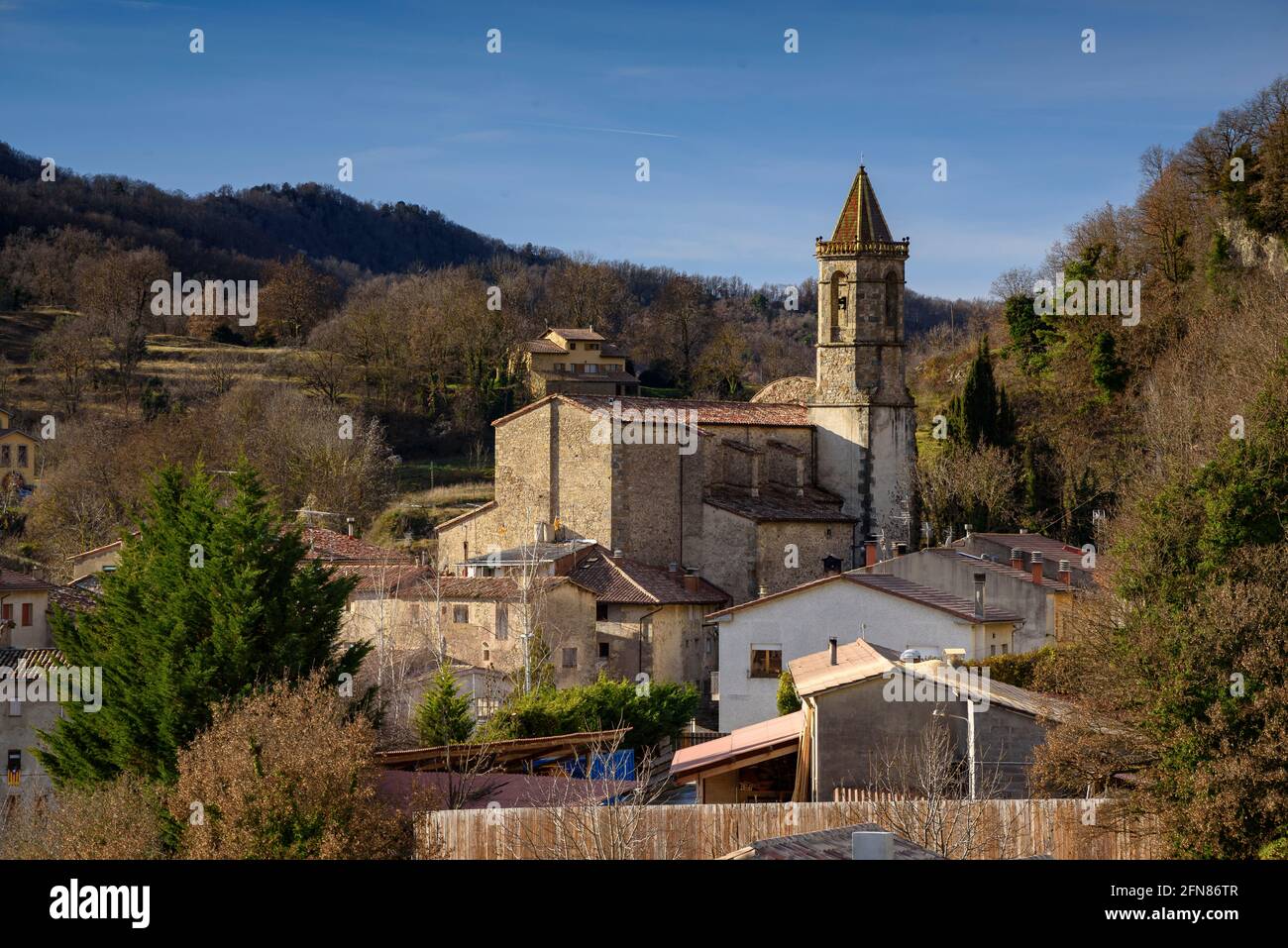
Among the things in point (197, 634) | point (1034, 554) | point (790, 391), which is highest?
point (790, 391)

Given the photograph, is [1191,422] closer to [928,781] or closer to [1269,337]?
[1269,337]

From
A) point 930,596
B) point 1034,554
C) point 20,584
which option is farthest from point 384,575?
point 1034,554

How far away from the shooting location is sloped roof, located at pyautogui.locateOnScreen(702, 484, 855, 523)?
4383cm

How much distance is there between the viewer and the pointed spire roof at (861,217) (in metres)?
49.2

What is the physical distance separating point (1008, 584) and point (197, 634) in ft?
60.7

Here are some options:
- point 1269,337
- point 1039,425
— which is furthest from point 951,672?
point 1039,425

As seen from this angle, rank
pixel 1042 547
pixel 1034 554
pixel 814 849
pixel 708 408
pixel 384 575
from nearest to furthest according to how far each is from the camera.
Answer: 1. pixel 814 849
2. pixel 1034 554
3. pixel 384 575
4. pixel 1042 547
5. pixel 708 408

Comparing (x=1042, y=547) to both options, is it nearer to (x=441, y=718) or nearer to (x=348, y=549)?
(x=348, y=549)

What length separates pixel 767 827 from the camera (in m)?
18.0

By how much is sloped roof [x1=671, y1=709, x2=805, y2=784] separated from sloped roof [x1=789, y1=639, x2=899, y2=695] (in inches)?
26.0

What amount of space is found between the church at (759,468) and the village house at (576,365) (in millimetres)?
23341

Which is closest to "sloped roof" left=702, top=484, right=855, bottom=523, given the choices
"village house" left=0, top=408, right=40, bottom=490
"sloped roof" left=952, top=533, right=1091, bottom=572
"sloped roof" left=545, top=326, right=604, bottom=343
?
"sloped roof" left=952, top=533, right=1091, bottom=572

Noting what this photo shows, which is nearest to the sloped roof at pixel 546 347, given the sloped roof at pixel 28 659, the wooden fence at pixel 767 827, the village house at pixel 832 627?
the sloped roof at pixel 28 659

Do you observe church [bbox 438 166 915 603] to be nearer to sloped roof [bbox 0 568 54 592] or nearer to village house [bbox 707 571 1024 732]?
village house [bbox 707 571 1024 732]
